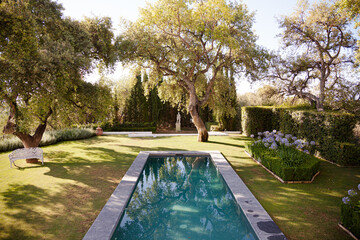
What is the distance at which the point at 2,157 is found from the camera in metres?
11.9

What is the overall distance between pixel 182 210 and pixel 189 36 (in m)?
13.4

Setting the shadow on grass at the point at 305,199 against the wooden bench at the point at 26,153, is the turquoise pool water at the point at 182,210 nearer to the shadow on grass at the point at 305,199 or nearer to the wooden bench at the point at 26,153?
the shadow on grass at the point at 305,199

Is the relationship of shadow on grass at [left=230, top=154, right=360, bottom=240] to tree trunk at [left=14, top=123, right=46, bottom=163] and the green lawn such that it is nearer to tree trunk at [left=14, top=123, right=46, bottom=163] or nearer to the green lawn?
the green lawn

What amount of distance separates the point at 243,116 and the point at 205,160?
11265 millimetres

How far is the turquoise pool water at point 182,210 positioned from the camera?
5.05 metres

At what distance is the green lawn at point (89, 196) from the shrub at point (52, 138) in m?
3.33

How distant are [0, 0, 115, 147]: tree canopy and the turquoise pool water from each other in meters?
5.20

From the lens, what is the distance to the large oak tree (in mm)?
13953

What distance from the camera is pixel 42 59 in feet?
27.1

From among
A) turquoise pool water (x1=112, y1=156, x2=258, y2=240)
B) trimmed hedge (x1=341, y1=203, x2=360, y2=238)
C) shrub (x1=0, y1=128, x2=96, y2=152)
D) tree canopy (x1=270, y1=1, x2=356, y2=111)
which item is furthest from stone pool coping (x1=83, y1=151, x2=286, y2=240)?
tree canopy (x1=270, y1=1, x2=356, y2=111)

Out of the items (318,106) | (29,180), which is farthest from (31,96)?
(318,106)

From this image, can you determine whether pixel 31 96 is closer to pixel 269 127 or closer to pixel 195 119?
pixel 195 119

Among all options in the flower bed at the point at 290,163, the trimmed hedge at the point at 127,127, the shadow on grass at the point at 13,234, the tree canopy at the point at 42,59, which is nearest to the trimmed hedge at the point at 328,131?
the flower bed at the point at 290,163

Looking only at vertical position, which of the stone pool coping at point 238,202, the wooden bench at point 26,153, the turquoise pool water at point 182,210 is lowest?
the turquoise pool water at point 182,210
